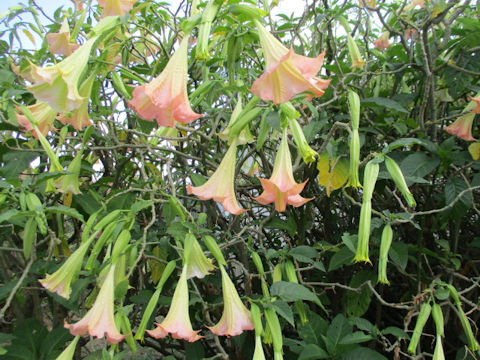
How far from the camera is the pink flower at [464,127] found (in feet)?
4.40

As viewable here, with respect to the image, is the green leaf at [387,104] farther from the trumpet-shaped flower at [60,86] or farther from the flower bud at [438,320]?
the trumpet-shaped flower at [60,86]

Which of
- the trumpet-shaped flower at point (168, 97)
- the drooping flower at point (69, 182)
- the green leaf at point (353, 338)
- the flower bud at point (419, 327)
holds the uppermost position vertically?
the trumpet-shaped flower at point (168, 97)

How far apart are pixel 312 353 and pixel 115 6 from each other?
109 centimetres

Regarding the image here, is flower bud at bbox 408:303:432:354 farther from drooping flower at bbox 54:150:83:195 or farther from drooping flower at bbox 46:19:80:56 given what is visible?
drooping flower at bbox 46:19:80:56

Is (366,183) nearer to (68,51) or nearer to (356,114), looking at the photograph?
(356,114)

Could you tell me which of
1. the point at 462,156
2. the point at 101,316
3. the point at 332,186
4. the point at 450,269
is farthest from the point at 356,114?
the point at 101,316

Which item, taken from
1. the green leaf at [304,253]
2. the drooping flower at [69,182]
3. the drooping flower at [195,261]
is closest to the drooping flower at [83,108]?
the drooping flower at [69,182]

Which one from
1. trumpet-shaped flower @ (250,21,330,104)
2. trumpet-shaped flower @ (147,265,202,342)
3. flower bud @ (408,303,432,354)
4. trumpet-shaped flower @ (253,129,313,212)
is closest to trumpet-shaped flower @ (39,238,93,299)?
trumpet-shaped flower @ (147,265,202,342)

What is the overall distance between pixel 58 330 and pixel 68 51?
795mm

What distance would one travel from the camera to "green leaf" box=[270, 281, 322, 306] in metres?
0.98

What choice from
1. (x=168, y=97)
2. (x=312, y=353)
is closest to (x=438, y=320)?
(x=312, y=353)

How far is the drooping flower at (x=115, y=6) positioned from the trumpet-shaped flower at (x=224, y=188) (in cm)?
51

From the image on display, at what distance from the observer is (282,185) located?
948 mm

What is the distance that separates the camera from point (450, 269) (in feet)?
4.26
